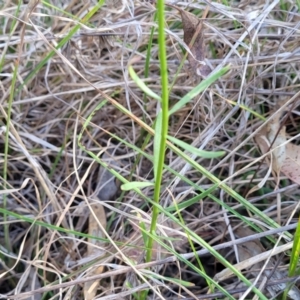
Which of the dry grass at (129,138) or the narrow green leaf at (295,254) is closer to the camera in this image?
the narrow green leaf at (295,254)

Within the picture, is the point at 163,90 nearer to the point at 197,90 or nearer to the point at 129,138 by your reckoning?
the point at 197,90

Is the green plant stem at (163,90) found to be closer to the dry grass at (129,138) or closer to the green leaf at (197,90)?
the green leaf at (197,90)

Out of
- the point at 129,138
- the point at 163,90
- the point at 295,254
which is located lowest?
the point at 129,138

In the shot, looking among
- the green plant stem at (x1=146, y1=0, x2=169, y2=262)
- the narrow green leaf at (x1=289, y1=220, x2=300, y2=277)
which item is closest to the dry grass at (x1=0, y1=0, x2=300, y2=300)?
the narrow green leaf at (x1=289, y1=220, x2=300, y2=277)

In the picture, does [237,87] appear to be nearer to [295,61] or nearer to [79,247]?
[295,61]

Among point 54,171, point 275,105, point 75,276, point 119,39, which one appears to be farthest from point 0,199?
point 275,105

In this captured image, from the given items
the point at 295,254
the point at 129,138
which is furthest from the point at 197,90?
the point at 129,138

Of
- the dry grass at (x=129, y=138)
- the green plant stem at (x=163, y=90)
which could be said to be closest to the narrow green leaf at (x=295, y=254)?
the dry grass at (x=129, y=138)

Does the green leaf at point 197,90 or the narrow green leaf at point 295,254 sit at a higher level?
the green leaf at point 197,90

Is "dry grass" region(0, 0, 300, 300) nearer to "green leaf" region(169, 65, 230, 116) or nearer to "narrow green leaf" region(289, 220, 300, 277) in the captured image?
"narrow green leaf" region(289, 220, 300, 277)

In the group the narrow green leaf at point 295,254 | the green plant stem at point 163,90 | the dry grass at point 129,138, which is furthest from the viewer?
the dry grass at point 129,138
